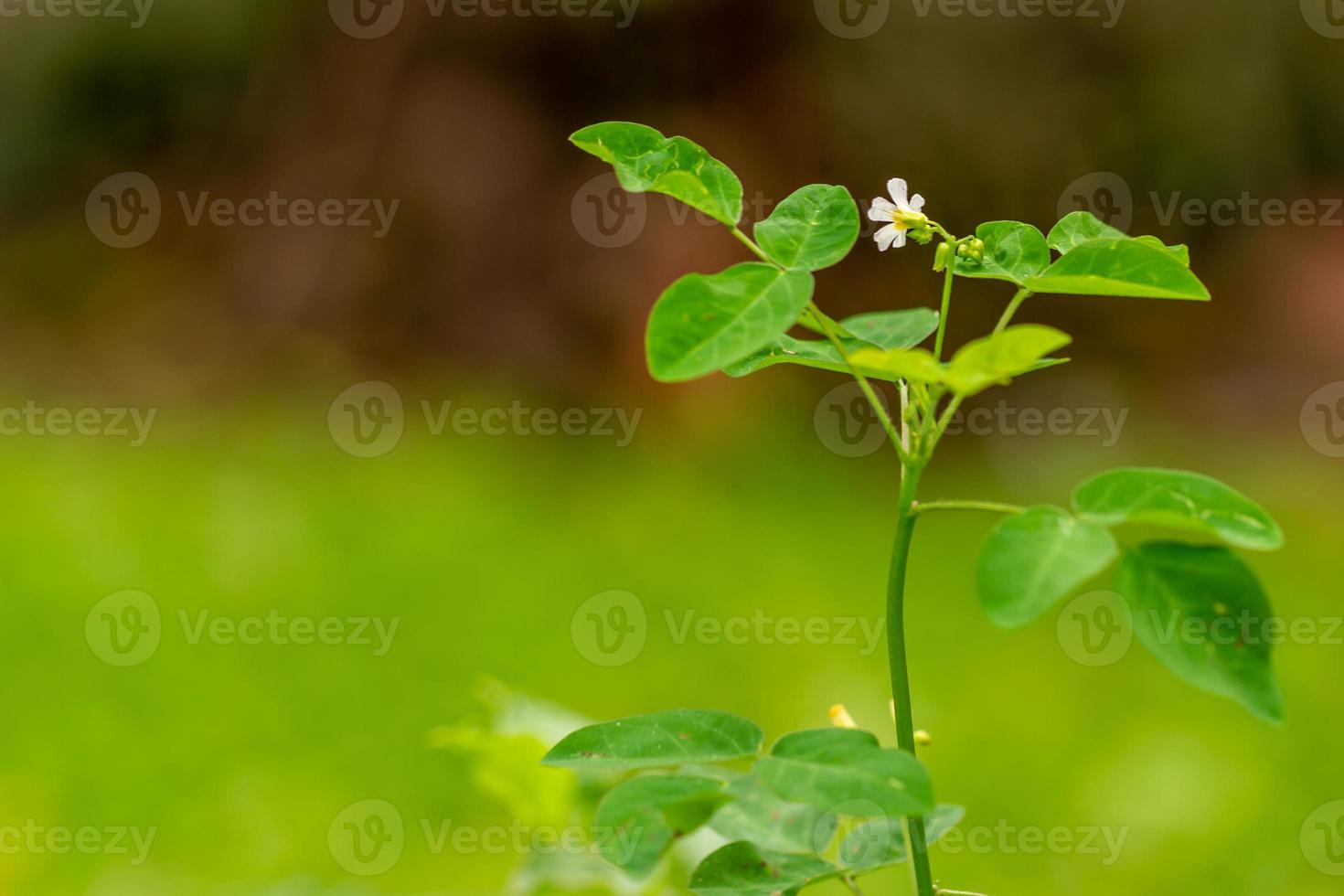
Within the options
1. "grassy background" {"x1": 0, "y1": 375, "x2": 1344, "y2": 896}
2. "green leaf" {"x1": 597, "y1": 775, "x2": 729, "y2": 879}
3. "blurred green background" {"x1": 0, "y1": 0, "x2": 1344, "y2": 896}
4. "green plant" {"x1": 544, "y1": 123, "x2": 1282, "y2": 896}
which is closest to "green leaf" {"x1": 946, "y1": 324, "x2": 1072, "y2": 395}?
"green plant" {"x1": 544, "y1": 123, "x2": 1282, "y2": 896}

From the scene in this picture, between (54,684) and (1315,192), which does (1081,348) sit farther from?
(54,684)

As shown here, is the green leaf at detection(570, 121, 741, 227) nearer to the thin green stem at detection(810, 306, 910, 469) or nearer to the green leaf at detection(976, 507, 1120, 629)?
the thin green stem at detection(810, 306, 910, 469)

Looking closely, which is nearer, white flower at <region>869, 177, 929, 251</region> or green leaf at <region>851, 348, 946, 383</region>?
green leaf at <region>851, 348, 946, 383</region>

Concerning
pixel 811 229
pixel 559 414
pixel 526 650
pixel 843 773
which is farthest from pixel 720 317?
pixel 559 414

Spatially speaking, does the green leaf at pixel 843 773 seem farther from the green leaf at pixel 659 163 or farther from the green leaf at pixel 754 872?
the green leaf at pixel 659 163

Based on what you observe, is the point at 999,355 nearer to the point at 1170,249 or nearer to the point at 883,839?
the point at 1170,249

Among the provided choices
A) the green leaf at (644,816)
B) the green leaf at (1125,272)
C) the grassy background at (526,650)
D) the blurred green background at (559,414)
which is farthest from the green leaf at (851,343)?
the blurred green background at (559,414)
